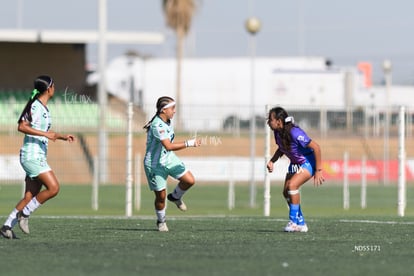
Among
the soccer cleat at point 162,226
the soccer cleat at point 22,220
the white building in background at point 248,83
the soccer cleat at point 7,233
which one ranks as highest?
the white building in background at point 248,83

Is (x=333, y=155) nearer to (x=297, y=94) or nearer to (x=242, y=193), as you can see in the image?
(x=242, y=193)

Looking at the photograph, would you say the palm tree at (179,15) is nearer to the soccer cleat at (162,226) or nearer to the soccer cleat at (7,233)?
the soccer cleat at (162,226)

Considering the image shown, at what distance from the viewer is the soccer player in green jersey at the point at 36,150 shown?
46.6 feet

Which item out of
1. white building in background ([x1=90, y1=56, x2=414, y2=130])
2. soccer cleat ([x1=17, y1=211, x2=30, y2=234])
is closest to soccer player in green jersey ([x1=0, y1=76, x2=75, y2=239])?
soccer cleat ([x1=17, y1=211, x2=30, y2=234])

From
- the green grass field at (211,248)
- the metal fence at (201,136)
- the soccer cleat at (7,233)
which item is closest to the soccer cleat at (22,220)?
the green grass field at (211,248)

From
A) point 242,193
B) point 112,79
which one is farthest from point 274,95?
point 242,193

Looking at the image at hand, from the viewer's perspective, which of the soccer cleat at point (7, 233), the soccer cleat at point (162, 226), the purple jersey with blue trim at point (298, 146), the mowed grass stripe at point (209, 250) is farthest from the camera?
the soccer cleat at point (162, 226)

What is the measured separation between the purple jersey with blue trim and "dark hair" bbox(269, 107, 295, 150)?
0.17 ft

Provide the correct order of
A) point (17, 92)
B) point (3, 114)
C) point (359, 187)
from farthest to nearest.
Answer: point (17, 92) < point (359, 187) < point (3, 114)

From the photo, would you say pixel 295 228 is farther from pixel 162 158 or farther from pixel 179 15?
pixel 179 15

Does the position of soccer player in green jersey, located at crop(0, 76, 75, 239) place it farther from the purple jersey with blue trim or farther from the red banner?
the red banner

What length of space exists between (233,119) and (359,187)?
36.4 feet

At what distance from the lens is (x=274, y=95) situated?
64188 mm

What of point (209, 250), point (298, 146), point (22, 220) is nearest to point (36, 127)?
point (22, 220)
